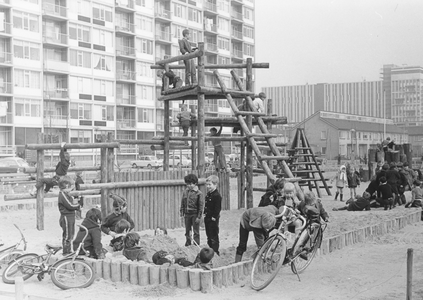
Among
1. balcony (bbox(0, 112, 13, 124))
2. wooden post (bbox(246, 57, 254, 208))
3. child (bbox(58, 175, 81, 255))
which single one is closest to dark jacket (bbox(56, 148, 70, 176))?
child (bbox(58, 175, 81, 255))

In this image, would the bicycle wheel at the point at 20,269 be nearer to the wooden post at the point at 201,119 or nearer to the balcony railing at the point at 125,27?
the wooden post at the point at 201,119

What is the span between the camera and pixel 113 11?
61.8 m

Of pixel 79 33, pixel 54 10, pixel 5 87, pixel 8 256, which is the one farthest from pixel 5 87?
pixel 8 256

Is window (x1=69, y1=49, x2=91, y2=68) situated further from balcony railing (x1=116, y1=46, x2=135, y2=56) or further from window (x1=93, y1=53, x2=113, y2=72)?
balcony railing (x1=116, y1=46, x2=135, y2=56)

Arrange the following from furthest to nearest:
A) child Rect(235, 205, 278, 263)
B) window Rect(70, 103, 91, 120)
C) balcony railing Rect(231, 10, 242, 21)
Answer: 1. balcony railing Rect(231, 10, 242, 21)
2. window Rect(70, 103, 91, 120)
3. child Rect(235, 205, 278, 263)

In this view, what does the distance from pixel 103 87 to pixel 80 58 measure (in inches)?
163

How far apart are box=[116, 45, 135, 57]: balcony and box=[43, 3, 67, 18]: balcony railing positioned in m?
8.09

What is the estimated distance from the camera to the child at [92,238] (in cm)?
973

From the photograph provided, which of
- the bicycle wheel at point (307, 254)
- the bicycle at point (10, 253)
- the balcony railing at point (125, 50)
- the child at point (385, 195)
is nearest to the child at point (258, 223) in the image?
the bicycle wheel at point (307, 254)

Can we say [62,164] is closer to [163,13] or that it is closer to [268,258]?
[268,258]

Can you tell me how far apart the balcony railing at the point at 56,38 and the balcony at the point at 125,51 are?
7.18 metres

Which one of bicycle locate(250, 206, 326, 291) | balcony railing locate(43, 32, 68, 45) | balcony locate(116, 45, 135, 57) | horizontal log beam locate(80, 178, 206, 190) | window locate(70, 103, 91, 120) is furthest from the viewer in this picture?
balcony locate(116, 45, 135, 57)

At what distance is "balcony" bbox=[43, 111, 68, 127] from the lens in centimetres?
5531

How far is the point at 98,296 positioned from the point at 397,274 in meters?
4.73
